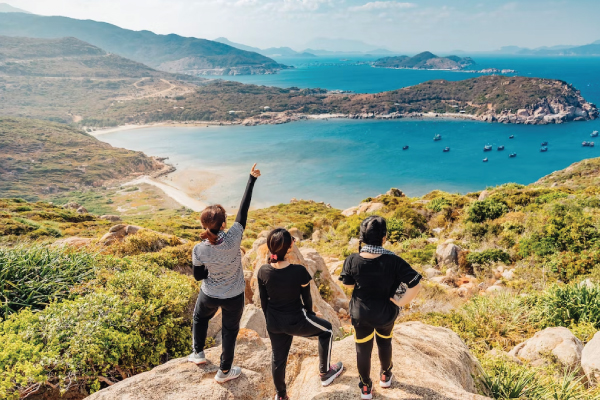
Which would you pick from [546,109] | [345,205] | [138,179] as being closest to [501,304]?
[345,205]

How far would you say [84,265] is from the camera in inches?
245

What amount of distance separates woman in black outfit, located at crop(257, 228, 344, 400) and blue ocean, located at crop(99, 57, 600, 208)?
61879 millimetres

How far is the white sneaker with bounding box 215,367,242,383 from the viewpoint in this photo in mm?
3930

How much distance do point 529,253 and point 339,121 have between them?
444 feet

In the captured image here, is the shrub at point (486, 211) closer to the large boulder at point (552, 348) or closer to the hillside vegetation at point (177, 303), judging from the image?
the hillside vegetation at point (177, 303)

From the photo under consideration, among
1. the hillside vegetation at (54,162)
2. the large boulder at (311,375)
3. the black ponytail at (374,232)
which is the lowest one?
the hillside vegetation at (54,162)

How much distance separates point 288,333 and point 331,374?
796 millimetres

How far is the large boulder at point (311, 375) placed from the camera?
361cm

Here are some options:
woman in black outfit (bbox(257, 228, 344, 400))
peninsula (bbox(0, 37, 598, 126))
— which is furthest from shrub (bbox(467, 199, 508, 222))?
peninsula (bbox(0, 37, 598, 126))

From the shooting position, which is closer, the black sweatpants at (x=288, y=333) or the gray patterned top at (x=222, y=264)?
the black sweatpants at (x=288, y=333)

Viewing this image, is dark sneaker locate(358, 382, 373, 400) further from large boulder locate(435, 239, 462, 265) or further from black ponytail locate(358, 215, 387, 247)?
large boulder locate(435, 239, 462, 265)

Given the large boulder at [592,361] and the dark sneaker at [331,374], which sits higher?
the dark sneaker at [331,374]

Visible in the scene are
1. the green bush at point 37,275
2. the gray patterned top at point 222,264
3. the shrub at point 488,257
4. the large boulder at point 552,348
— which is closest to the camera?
the gray patterned top at point 222,264

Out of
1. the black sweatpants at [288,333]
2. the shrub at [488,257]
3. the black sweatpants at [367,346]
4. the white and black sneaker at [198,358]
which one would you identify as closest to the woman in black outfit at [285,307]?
the black sweatpants at [288,333]
